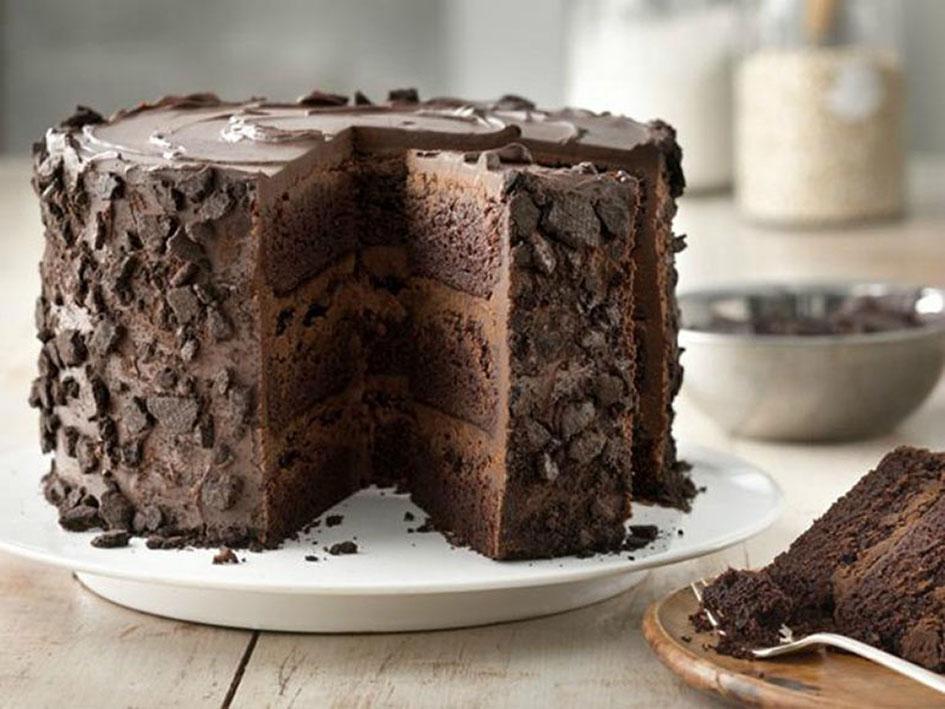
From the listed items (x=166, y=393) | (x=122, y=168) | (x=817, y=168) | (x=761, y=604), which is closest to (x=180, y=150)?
(x=122, y=168)

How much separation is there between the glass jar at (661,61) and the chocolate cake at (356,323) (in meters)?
2.59

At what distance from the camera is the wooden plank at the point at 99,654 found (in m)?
1.94

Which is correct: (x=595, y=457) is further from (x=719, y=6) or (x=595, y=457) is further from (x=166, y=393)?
(x=719, y=6)

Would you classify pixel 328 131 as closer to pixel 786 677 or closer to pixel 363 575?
pixel 363 575

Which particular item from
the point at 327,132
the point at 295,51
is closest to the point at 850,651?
the point at 327,132

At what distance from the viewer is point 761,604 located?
6.33 ft

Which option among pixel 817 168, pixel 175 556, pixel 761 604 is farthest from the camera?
pixel 817 168

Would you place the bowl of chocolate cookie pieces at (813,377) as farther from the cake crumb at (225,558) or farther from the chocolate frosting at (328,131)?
the cake crumb at (225,558)

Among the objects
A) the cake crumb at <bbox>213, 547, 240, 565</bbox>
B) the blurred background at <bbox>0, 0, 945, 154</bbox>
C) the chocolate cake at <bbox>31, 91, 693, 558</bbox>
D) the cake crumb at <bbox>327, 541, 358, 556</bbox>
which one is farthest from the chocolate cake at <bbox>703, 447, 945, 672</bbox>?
the blurred background at <bbox>0, 0, 945, 154</bbox>

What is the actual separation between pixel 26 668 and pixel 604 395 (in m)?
0.68

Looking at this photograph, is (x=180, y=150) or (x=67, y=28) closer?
(x=180, y=150)

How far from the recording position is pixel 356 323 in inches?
95.7

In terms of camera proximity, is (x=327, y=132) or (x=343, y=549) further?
(x=327, y=132)

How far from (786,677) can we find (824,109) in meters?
3.07
